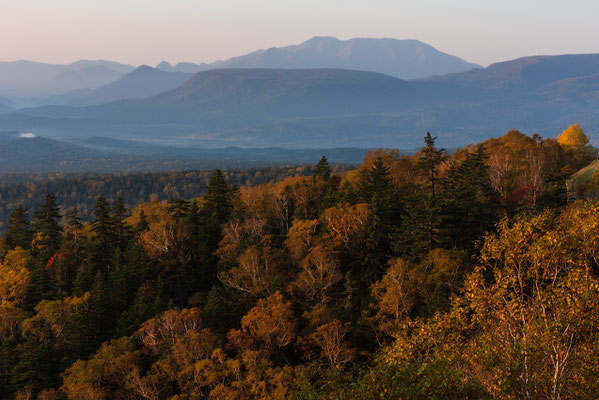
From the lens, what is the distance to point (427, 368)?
66.4 feet

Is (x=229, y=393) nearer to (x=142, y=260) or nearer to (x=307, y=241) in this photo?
(x=307, y=241)

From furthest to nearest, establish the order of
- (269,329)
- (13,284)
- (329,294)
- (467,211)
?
(13,284) < (467,211) < (329,294) < (269,329)

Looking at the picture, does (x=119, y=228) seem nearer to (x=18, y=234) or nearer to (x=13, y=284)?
(x=13, y=284)

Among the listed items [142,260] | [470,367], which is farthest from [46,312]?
[470,367]

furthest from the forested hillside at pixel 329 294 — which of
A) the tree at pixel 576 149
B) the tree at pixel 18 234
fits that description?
the tree at pixel 576 149

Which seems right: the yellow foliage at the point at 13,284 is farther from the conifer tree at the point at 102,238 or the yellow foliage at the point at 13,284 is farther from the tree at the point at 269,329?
the tree at the point at 269,329

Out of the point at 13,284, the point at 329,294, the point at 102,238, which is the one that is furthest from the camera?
the point at 102,238

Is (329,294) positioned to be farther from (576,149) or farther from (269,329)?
(576,149)

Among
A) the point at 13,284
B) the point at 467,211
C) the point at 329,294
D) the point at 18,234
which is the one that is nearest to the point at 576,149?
the point at 467,211

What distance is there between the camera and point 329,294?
6431cm

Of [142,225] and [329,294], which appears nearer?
[329,294]

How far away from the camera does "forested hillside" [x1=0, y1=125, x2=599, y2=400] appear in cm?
2150

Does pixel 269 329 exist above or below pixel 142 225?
below

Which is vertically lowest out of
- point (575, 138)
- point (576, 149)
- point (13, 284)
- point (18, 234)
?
point (13, 284)
